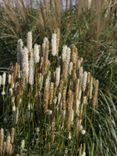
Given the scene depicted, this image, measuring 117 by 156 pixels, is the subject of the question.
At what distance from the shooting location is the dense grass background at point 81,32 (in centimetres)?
375

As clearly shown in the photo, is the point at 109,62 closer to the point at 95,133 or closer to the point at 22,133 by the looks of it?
the point at 95,133

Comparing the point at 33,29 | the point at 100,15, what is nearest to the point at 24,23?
the point at 33,29

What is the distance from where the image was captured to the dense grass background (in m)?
3.75

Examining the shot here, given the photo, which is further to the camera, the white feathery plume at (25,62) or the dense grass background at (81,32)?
the dense grass background at (81,32)

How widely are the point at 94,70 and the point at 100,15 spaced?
1.38 ft

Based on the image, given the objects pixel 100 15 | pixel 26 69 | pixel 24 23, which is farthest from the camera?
pixel 24 23

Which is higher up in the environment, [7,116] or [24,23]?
[24,23]

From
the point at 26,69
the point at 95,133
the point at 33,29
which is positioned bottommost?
the point at 95,133

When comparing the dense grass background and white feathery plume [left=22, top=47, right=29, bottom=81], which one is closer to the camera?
white feathery plume [left=22, top=47, right=29, bottom=81]

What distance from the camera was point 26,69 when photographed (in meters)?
2.88

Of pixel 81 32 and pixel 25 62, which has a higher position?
pixel 81 32

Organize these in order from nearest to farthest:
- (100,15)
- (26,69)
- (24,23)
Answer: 1. (26,69)
2. (100,15)
3. (24,23)

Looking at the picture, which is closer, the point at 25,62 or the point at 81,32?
the point at 25,62

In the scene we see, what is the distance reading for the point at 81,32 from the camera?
12.9ft
